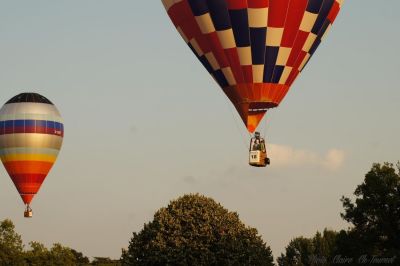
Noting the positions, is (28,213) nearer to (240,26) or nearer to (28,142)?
(28,142)

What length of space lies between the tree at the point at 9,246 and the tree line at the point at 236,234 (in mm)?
43076

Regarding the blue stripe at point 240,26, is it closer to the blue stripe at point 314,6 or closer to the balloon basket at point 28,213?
the blue stripe at point 314,6

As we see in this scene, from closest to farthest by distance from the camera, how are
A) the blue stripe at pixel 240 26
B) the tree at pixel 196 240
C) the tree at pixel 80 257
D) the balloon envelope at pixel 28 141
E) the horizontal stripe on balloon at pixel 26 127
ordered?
the blue stripe at pixel 240 26 → the tree at pixel 196 240 → the horizontal stripe on balloon at pixel 26 127 → the balloon envelope at pixel 28 141 → the tree at pixel 80 257

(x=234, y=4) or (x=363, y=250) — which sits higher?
(x=234, y=4)

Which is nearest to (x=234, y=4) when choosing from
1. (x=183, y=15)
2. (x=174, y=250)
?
(x=183, y=15)

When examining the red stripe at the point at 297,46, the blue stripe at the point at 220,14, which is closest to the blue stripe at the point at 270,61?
the red stripe at the point at 297,46

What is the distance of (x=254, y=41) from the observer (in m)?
55.1

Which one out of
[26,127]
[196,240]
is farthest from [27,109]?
[196,240]

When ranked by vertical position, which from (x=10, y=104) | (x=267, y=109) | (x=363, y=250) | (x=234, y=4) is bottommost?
(x=363, y=250)

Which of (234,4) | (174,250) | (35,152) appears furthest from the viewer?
(35,152)

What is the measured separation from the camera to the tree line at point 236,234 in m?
71.9

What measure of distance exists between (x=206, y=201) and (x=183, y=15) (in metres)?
22.1

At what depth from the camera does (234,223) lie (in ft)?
243

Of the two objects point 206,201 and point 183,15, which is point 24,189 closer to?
point 206,201
